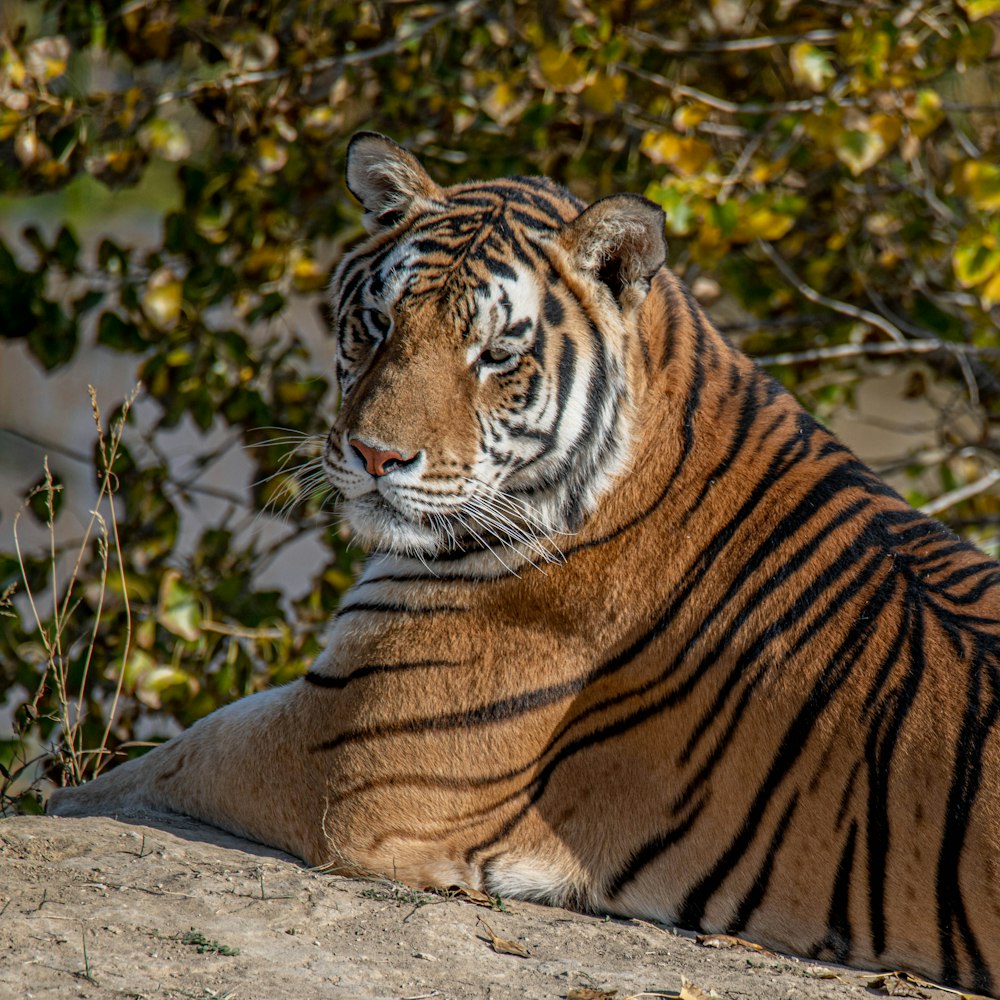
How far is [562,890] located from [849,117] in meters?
2.92

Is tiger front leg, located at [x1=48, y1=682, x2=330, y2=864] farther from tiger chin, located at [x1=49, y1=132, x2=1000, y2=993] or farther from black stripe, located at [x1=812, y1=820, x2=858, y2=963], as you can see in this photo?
black stripe, located at [x1=812, y1=820, x2=858, y2=963]

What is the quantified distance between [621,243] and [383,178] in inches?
27.9

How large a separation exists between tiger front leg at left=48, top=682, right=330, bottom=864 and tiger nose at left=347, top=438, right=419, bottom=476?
1.92 ft

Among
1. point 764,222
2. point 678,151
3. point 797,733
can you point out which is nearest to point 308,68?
point 678,151

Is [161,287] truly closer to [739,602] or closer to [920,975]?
[739,602]

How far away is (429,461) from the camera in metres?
2.83

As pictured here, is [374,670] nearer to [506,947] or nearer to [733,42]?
[506,947]

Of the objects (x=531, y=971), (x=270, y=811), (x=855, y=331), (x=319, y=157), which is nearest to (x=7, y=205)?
(x=319, y=157)

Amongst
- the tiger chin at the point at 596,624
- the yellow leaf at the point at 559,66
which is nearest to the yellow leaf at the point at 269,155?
the yellow leaf at the point at 559,66

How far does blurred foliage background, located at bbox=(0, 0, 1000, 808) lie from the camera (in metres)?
4.43

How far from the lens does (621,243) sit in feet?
9.64

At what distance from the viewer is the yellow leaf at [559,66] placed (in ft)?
14.6

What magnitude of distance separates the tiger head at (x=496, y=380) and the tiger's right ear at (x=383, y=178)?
21cm

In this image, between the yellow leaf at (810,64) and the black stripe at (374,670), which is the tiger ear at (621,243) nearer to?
the black stripe at (374,670)
